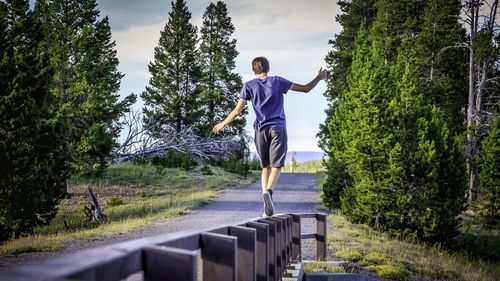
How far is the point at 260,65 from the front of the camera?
629 centimetres

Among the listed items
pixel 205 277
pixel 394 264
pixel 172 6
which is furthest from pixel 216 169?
pixel 205 277

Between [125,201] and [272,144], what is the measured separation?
17731mm

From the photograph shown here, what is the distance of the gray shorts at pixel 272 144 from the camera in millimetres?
6035

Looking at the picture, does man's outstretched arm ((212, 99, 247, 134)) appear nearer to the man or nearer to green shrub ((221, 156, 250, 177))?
the man

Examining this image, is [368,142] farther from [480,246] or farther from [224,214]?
[480,246]

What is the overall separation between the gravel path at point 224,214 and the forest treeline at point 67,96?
211 inches

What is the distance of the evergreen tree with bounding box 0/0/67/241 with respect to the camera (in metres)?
16.8

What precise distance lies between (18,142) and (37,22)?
5.20 m

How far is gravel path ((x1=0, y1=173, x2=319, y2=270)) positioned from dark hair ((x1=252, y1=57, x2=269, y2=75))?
1863mm

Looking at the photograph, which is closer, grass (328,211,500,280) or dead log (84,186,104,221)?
grass (328,211,500,280)

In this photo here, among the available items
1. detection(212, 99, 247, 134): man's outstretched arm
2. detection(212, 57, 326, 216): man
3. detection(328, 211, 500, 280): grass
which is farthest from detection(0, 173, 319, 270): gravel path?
detection(212, 99, 247, 134): man's outstretched arm

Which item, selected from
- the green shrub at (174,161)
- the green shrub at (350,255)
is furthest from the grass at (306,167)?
the green shrub at (350,255)

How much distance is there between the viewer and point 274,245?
5.07 m

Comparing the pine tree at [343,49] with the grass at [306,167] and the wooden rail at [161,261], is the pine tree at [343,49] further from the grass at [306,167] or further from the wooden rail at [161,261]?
the wooden rail at [161,261]
